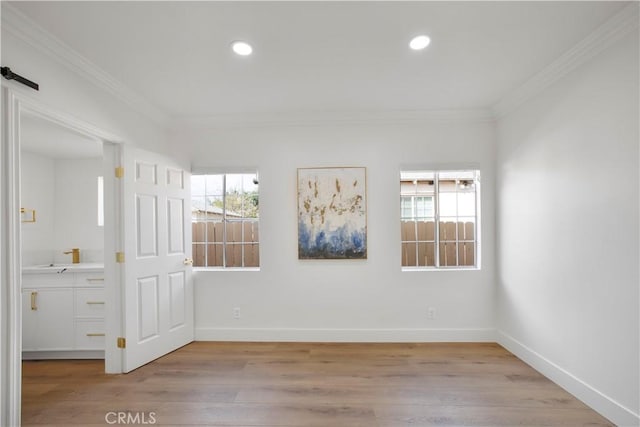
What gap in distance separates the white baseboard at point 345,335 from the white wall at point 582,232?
479 mm

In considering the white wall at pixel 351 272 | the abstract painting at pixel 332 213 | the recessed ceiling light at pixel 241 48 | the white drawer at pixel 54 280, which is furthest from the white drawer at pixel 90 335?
the recessed ceiling light at pixel 241 48

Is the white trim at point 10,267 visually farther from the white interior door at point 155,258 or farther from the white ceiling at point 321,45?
the white interior door at point 155,258

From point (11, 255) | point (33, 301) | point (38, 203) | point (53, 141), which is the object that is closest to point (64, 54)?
point (11, 255)

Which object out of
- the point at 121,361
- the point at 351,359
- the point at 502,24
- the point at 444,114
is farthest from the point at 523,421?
the point at 121,361

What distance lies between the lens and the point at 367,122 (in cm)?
372

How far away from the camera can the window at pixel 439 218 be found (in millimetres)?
3842

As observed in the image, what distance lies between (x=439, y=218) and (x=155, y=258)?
3.26 m

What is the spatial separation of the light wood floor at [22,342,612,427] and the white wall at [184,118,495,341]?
0.32 m

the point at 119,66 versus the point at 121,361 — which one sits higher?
the point at 119,66

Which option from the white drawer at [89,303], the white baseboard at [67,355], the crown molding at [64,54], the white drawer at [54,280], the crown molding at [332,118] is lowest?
the white baseboard at [67,355]

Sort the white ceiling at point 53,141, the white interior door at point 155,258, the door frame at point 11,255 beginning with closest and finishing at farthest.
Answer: the door frame at point 11,255 < the white interior door at point 155,258 < the white ceiling at point 53,141

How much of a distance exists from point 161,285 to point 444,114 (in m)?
3.69

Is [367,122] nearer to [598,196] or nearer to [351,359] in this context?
[598,196]

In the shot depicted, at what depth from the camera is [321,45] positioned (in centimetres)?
231
